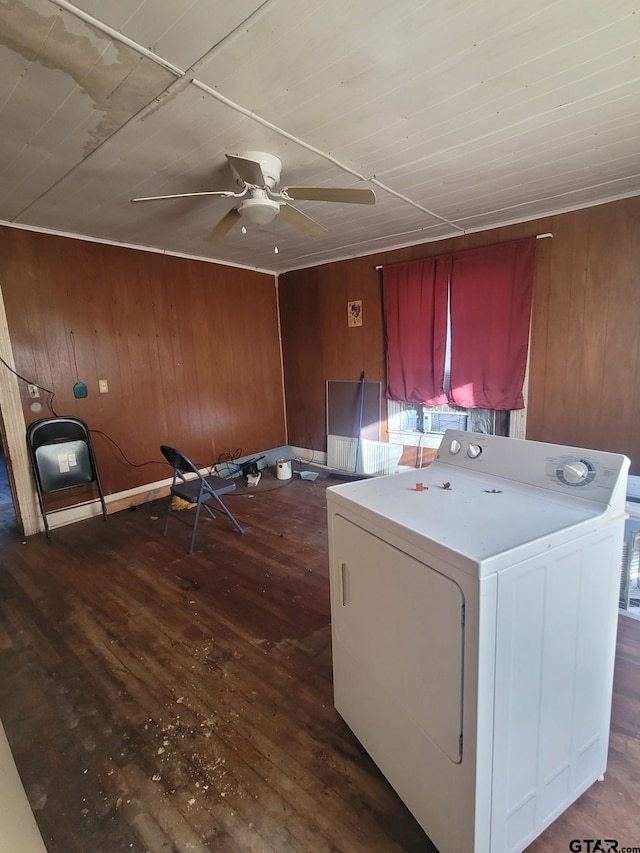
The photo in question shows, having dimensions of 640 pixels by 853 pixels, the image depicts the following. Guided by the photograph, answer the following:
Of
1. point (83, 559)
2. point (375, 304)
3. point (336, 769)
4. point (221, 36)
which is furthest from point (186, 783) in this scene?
point (375, 304)

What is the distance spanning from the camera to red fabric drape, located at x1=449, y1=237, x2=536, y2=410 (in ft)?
11.2

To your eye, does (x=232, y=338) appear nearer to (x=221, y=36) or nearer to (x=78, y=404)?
(x=78, y=404)

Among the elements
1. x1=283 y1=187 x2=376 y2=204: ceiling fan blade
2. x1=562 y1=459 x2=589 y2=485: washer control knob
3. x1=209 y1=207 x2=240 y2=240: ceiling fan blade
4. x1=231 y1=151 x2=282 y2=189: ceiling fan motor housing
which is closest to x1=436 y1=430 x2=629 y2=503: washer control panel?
x1=562 y1=459 x2=589 y2=485: washer control knob

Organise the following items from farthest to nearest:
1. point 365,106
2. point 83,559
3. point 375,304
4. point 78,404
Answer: point 375,304 → point 78,404 → point 83,559 → point 365,106

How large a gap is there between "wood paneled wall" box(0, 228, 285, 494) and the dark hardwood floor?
1.50 m

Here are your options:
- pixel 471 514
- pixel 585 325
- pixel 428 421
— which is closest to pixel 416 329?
pixel 428 421

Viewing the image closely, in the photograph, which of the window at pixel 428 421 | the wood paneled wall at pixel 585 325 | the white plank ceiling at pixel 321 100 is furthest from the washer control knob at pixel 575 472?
the window at pixel 428 421

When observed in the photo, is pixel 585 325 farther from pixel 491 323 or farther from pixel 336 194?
pixel 336 194

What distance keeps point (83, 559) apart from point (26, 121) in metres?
2.74

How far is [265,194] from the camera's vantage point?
223 centimetres

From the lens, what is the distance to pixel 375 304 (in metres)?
4.45

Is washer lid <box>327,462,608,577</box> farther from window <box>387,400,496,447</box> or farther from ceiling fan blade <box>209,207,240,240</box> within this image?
window <box>387,400,496,447</box>

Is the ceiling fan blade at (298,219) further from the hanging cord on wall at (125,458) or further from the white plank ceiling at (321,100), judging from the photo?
the hanging cord on wall at (125,458)

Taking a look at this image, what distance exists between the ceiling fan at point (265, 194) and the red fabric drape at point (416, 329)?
1.75m
